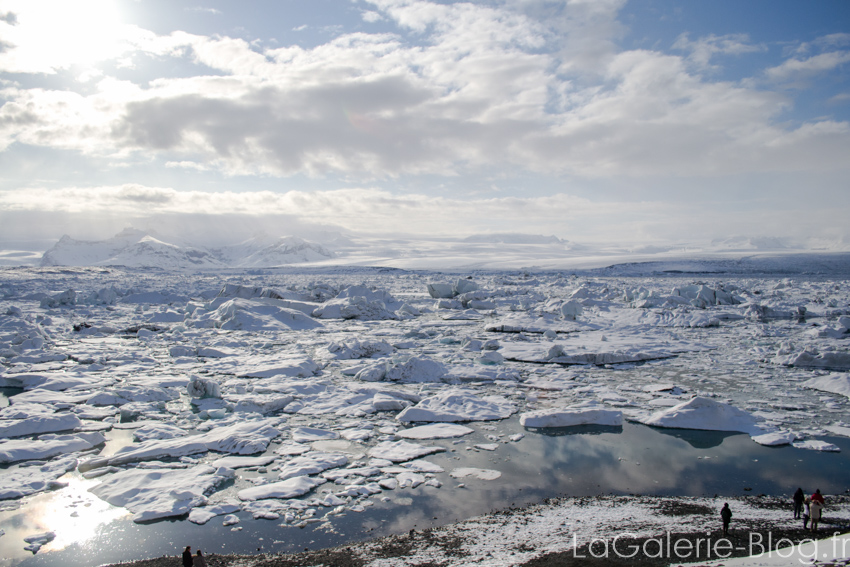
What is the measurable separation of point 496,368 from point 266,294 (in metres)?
13.6

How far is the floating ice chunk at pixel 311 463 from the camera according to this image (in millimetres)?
5930

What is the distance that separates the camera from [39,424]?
727 centimetres

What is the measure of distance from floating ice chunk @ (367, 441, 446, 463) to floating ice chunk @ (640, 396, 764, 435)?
356cm

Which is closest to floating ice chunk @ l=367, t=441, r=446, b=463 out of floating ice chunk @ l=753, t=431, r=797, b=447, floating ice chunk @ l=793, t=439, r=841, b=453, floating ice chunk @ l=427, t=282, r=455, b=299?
floating ice chunk @ l=753, t=431, r=797, b=447

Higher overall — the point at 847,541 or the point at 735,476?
the point at 847,541

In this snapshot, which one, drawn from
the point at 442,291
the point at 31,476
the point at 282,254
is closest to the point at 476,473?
the point at 31,476

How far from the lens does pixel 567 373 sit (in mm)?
10844

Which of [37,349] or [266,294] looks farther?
[266,294]

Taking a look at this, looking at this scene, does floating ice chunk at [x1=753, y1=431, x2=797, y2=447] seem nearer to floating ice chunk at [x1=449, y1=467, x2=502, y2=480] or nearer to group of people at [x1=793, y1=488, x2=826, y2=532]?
group of people at [x1=793, y1=488, x2=826, y2=532]

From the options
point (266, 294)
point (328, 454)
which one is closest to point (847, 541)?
point (328, 454)

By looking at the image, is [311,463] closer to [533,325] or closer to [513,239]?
[533,325]

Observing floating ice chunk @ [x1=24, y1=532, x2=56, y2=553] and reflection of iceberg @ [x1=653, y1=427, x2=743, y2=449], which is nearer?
floating ice chunk @ [x1=24, y1=532, x2=56, y2=553]

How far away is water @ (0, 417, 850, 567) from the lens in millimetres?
4566

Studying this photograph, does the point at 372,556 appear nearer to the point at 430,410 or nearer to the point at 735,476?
the point at 430,410
